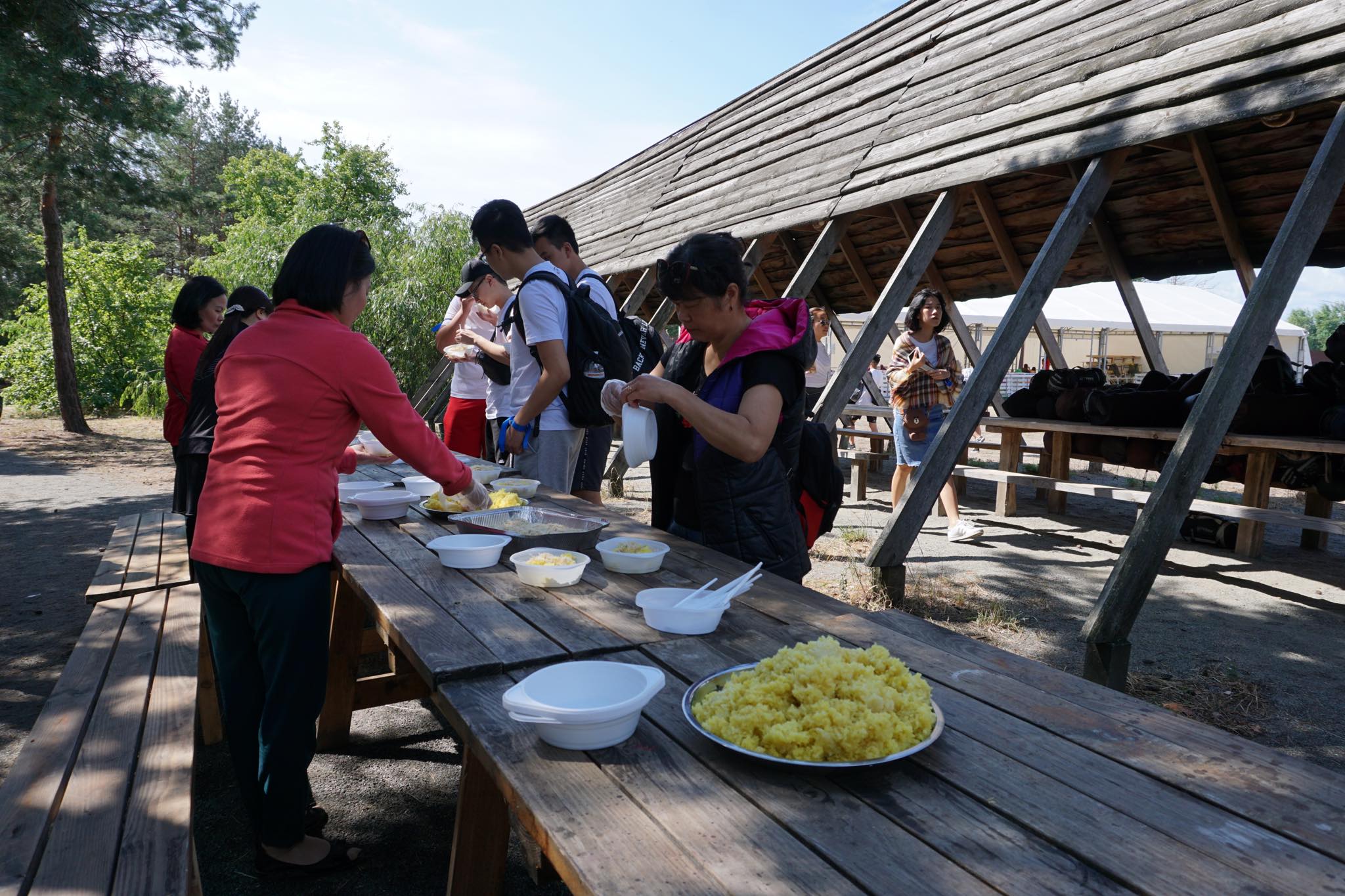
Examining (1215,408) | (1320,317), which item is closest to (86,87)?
(1215,408)

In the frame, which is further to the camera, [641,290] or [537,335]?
[641,290]

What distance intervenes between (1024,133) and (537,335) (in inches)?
138

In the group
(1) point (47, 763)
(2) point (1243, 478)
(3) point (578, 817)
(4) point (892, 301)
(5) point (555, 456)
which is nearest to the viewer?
(3) point (578, 817)

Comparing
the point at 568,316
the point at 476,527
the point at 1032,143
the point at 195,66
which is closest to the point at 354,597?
the point at 476,527

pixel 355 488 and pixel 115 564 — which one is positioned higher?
pixel 355 488

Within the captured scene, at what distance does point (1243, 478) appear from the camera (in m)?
6.68

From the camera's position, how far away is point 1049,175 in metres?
5.81

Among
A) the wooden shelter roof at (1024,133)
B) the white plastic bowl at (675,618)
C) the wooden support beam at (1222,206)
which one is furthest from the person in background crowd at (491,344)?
the wooden support beam at (1222,206)

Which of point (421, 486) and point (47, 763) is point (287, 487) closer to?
point (47, 763)

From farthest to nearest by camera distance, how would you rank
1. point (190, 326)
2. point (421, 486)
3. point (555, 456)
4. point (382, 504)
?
point (190, 326)
point (555, 456)
point (421, 486)
point (382, 504)

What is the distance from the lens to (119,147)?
12172mm

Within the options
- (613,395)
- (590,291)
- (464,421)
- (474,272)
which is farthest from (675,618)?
(464,421)

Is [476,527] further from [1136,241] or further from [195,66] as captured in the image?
[195,66]

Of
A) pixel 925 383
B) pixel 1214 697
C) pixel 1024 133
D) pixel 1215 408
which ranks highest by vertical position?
pixel 1024 133
